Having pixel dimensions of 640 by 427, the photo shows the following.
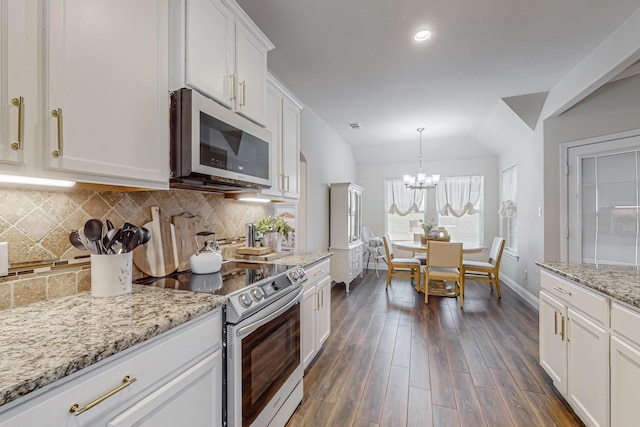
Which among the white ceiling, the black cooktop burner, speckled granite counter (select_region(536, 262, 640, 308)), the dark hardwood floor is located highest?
the white ceiling

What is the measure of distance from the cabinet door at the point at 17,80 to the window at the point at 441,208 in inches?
245

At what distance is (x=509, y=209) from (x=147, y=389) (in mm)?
5817

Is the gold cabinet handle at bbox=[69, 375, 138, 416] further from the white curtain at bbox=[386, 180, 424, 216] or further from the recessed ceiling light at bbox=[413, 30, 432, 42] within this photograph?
the white curtain at bbox=[386, 180, 424, 216]

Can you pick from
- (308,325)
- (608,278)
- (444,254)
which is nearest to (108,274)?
(308,325)

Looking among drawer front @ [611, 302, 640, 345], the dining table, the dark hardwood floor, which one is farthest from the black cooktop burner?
the dining table

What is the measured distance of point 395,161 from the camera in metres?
A: 6.52

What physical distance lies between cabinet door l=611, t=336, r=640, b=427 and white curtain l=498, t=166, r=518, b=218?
13.4 ft

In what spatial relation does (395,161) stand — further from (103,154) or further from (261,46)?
(103,154)

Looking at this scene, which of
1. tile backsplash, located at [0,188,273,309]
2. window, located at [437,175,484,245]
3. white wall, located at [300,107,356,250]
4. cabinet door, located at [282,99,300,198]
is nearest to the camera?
tile backsplash, located at [0,188,273,309]

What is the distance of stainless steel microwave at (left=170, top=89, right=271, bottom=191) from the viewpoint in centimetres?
140

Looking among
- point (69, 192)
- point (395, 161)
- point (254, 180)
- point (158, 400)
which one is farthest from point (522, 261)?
point (69, 192)

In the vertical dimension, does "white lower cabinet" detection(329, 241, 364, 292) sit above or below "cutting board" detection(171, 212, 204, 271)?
below

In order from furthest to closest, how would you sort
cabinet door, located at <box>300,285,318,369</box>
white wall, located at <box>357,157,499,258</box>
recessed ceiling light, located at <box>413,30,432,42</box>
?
white wall, located at <box>357,157,499,258</box>, recessed ceiling light, located at <box>413,30,432,42</box>, cabinet door, located at <box>300,285,318,369</box>

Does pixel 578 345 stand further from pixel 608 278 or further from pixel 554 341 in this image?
pixel 608 278
